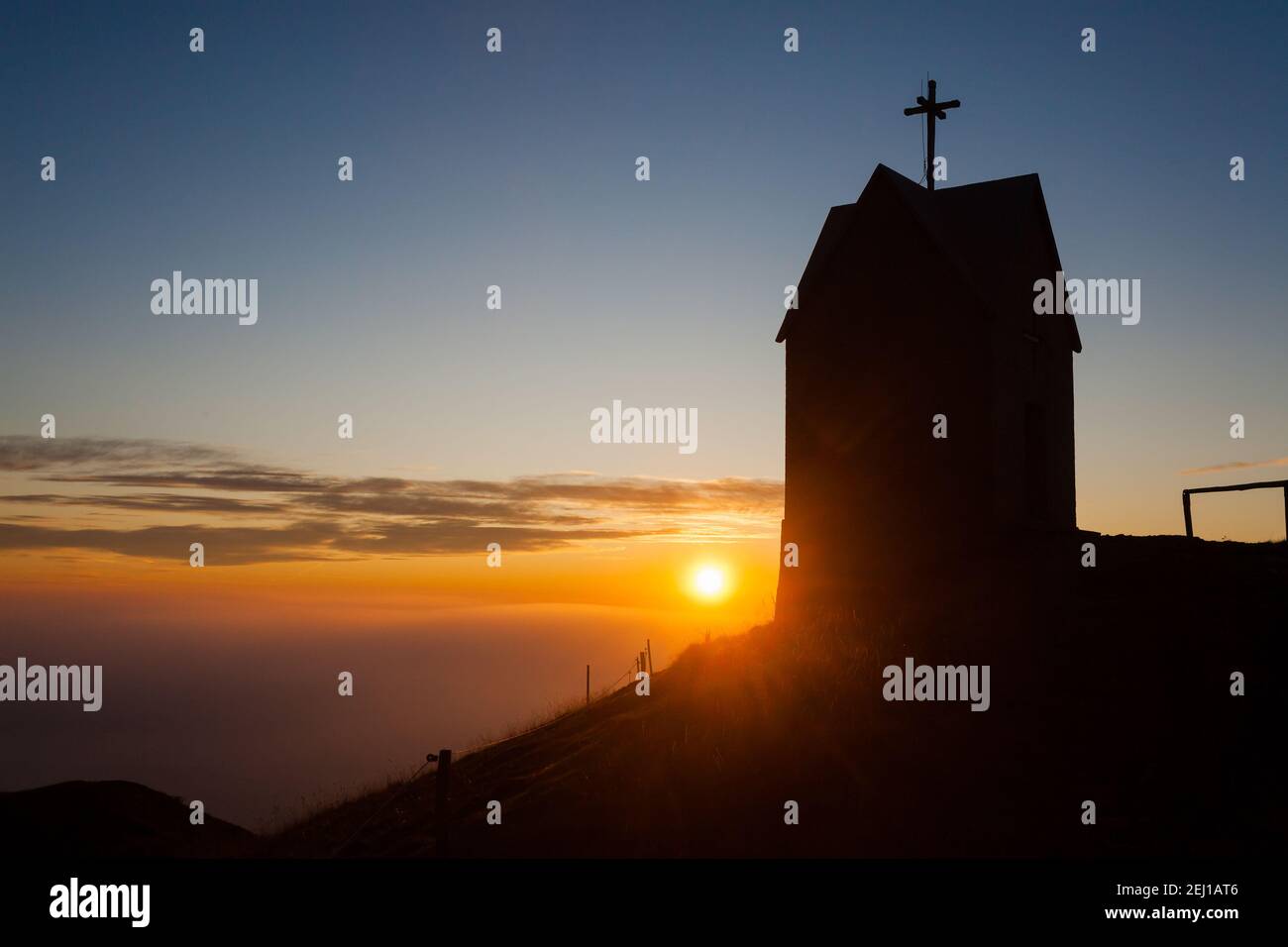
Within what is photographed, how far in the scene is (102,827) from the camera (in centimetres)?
2628

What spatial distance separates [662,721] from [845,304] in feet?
35.1

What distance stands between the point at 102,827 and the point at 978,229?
28.2 metres

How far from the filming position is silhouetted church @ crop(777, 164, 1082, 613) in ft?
66.5

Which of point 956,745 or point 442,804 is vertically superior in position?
point 956,745

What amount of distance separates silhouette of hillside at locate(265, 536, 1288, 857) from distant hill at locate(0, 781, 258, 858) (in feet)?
19.6

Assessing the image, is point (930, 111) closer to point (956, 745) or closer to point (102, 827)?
point (956, 745)

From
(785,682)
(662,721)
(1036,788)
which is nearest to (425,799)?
(662,721)

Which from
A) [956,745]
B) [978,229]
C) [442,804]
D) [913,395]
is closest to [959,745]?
[956,745]

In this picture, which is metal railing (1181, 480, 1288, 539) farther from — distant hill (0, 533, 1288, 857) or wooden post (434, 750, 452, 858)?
wooden post (434, 750, 452, 858)

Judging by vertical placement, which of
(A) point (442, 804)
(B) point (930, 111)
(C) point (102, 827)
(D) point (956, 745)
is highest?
(B) point (930, 111)

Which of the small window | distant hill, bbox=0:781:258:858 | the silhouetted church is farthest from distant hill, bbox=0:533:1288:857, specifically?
distant hill, bbox=0:781:258:858

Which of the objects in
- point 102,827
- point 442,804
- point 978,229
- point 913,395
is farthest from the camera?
point 102,827

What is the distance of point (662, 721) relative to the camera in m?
17.1
